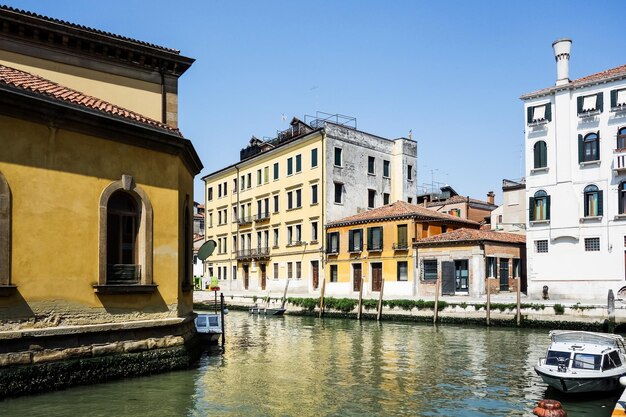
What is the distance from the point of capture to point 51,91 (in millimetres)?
12484

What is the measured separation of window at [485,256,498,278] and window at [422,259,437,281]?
316 centimetres

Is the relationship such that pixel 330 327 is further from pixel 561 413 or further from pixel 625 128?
pixel 561 413

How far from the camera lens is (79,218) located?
40.6 feet

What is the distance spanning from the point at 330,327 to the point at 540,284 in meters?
11.6

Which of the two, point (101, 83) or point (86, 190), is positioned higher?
point (101, 83)

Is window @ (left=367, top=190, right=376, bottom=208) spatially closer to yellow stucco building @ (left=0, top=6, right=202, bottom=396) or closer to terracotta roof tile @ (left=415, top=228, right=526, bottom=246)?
terracotta roof tile @ (left=415, top=228, right=526, bottom=246)

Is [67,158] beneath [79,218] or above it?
above

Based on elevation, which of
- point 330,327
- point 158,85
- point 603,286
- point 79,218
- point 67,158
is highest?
point 158,85

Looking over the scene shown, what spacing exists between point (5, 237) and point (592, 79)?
29.0 m

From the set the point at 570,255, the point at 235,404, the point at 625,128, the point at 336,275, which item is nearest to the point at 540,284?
the point at 570,255

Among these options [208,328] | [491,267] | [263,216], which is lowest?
[208,328]

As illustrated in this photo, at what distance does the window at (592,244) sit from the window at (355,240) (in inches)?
573

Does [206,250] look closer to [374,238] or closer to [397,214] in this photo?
[397,214]

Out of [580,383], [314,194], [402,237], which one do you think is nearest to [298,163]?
[314,194]
